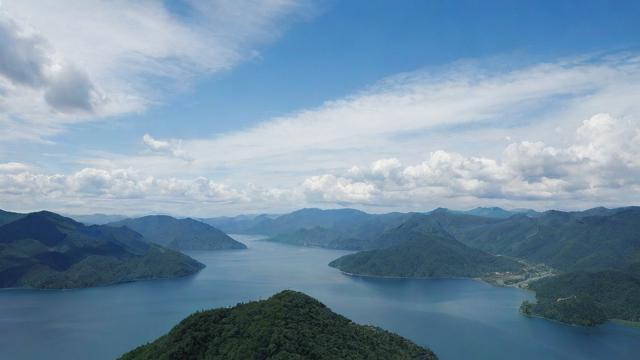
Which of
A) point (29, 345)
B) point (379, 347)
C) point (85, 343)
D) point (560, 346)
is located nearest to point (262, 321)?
point (379, 347)

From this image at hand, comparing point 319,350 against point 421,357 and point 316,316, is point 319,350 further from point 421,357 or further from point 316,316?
point 421,357

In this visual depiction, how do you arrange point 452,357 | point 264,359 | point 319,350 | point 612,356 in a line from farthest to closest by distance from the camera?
point 612,356 → point 452,357 → point 319,350 → point 264,359

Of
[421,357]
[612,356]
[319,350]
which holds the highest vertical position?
[319,350]

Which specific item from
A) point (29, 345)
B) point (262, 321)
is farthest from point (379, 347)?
point (29, 345)

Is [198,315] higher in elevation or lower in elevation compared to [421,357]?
higher

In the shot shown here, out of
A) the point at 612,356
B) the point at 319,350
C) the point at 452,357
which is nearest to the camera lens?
the point at 319,350

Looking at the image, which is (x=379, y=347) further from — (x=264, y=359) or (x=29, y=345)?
(x=29, y=345)

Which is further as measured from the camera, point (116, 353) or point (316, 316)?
point (116, 353)
